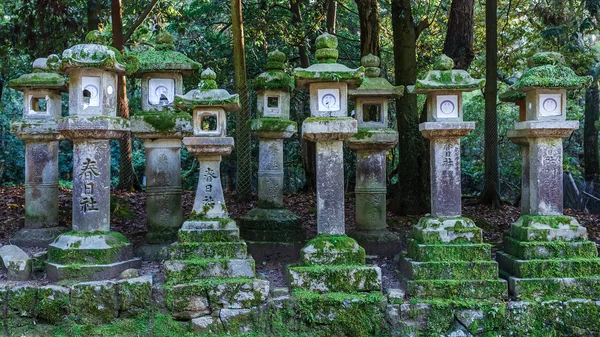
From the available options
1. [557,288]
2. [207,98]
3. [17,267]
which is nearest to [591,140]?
[557,288]

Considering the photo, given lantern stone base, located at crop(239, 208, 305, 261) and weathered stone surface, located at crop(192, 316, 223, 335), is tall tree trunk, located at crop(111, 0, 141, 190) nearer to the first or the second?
lantern stone base, located at crop(239, 208, 305, 261)

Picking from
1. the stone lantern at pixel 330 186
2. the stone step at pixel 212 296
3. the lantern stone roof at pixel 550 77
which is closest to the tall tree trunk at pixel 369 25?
the stone lantern at pixel 330 186

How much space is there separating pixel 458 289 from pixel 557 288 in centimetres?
114

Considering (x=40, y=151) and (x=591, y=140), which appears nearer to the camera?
(x=40, y=151)

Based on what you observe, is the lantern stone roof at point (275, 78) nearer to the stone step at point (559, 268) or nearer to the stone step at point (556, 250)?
the stone step at point (556, 250)

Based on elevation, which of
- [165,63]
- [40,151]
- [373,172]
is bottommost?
[373,172]

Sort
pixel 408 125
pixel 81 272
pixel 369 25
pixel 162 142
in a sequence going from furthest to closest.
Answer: pixel 369 25 < pixel 408 125 < pixel 162 142 < pixel 81 272

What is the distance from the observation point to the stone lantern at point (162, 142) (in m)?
7.62

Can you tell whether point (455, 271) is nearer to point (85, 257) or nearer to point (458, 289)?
point (458, 289)

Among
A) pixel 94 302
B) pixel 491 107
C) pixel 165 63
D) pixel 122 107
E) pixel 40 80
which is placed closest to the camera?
pixel 94 302

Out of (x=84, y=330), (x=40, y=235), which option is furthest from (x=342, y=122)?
(x=40, y=235)

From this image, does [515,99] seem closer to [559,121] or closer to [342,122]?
[559,121]

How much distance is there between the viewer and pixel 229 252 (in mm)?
6539

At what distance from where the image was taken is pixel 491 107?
11859 millimetres
